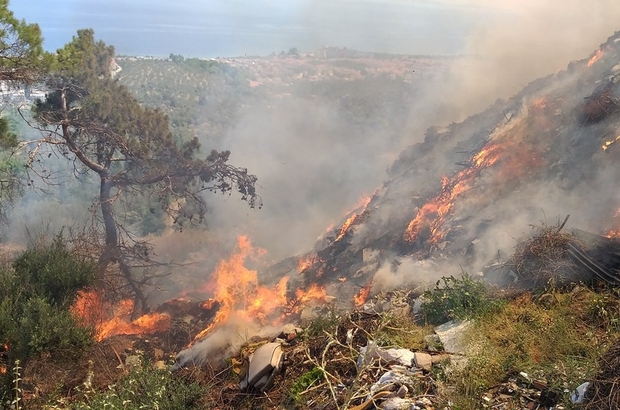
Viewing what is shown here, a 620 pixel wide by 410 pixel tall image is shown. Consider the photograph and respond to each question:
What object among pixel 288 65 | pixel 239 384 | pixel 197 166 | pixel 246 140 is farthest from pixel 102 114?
pixel 288 65

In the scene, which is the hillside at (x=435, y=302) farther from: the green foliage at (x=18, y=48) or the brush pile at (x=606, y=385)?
the green foliage at (x=18, y=48)

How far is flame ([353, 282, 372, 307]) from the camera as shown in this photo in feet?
35.3

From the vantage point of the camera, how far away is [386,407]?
4.94 metres

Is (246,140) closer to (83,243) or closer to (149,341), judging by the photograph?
(83,243)

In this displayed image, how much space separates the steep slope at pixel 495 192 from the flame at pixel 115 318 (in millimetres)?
4559

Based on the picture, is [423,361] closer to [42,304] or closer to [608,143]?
[42,304]

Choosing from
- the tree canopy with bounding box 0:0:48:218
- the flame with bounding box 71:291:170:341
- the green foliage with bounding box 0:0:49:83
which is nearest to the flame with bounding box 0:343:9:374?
the flame with bounding box 71:291:170:341

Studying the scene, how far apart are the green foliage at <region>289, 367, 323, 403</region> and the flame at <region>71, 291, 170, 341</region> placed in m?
6.33

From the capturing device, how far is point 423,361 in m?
5.66

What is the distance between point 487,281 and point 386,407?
14.5 feet

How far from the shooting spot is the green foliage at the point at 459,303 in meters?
6.81

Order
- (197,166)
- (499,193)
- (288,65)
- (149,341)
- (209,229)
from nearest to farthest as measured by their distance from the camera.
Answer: (149,341) → (499,193) → (197,166) → (209,229) → (288,65)

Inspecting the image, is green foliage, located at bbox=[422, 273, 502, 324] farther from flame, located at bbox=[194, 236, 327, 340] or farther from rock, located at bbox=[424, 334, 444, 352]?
flame, located at bbox=[194, 236, 327, 340]

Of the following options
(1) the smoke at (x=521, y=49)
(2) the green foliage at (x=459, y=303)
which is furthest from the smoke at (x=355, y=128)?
(2) the green foliage at (x=459, y=303)
